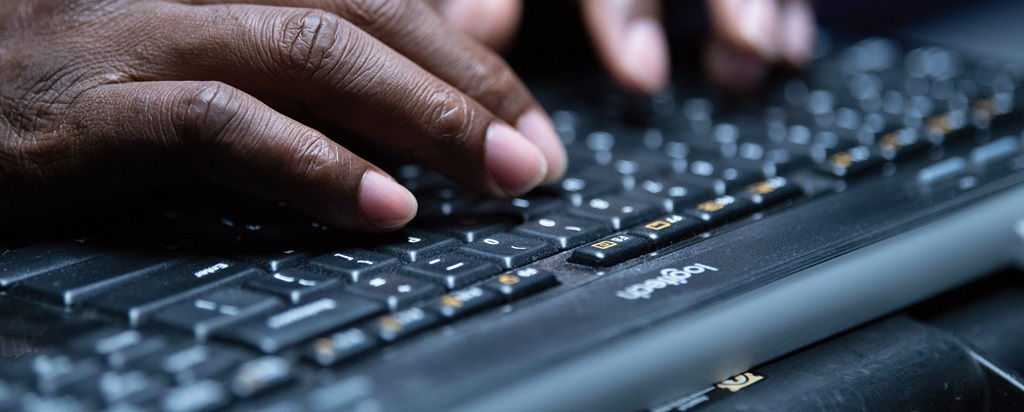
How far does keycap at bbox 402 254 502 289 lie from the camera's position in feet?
1.45

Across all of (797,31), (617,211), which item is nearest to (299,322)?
(617,211)

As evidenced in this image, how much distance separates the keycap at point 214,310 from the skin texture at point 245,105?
0.11 m

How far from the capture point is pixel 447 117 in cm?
58

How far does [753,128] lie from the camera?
794 millimetres

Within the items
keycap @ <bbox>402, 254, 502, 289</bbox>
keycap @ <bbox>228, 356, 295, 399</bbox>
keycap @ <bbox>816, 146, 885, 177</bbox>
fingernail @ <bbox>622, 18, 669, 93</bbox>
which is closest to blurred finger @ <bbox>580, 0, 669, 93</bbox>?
fingernail @ <bbox>622, 18, 669, 93</bbox>

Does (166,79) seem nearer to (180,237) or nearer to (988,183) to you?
(180,237)

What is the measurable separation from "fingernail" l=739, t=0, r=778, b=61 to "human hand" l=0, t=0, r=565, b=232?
47 cm

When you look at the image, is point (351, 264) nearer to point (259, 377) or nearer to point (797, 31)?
point (259, 377)

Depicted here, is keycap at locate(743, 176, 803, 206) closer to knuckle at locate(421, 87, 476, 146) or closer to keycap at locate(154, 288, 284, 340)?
knuckle at locate(421, 87, 476, 146)

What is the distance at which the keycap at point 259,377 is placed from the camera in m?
0.34

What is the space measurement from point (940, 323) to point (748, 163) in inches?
6.9

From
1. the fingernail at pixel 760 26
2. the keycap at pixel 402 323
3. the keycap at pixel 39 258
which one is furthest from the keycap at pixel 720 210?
the fingernail at pixel 760 26

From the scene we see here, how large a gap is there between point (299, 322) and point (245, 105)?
0.18m

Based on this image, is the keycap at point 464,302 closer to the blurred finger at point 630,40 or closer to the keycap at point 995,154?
the keycap at point 995,154
